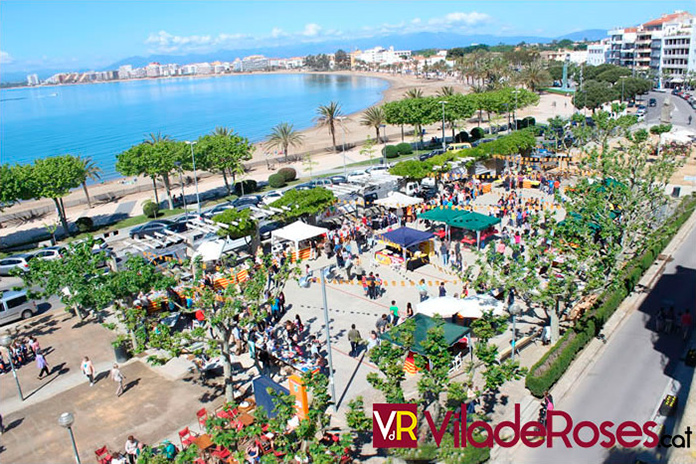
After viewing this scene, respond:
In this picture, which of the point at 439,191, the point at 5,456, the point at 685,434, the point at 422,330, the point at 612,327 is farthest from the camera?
the point at 439,191

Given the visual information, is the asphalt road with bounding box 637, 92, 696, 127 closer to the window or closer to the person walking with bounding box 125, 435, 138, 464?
the window

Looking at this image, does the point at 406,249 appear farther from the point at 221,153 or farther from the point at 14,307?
the point at 221,153

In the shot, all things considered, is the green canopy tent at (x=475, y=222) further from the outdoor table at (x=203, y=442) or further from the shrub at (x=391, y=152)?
the shrub at (x=391, y=152)

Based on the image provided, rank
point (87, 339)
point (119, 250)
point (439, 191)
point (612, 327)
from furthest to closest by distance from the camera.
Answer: point (439, 191)
point (119, 250)
point (87, 339)
point (612, 327)

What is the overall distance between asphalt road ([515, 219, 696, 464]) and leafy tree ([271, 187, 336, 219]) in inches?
609

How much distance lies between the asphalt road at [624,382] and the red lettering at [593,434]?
0.13m

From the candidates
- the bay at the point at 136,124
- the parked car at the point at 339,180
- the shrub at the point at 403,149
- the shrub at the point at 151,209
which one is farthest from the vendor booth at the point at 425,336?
the bay at the point at 136,124

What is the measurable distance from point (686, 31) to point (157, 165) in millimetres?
107190

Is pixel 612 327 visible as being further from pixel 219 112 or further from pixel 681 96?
pixel 219 112

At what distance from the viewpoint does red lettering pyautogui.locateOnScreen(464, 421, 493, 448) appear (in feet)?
39.9

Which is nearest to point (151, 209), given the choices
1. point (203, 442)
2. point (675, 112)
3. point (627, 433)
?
point (203, 442)

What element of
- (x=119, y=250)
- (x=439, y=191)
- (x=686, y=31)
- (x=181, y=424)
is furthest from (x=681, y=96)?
(x=181, y=424)

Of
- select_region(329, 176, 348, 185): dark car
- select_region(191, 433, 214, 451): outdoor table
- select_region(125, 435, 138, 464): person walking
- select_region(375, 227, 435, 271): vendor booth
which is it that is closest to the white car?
select_region(329, 176, 348, 185): dark car

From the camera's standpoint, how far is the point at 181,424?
15086 mm
